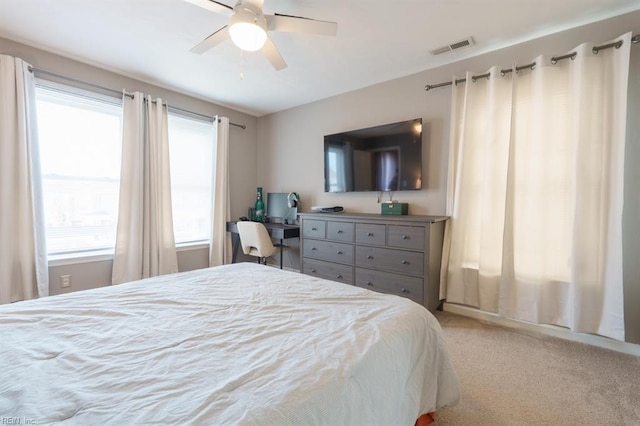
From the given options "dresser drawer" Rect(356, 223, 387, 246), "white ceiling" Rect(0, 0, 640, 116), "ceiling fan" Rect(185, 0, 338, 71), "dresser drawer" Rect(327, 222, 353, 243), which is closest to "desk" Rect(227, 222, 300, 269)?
"dresser drawer" Rect(327, 222, 353, 243)

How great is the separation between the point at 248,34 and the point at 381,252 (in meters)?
2.13

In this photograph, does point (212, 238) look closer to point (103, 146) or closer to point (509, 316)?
point (103, 146)

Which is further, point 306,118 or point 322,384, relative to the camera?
point 306,118

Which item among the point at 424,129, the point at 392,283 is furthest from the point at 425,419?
the point at 424,129

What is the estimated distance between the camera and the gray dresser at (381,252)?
258cm

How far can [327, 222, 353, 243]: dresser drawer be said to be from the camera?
3039mm

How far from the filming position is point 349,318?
1161mm

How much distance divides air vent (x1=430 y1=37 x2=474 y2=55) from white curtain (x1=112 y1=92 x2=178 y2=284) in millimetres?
3087

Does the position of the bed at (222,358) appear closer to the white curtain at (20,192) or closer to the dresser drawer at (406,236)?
the dresser drawer at (406,236)

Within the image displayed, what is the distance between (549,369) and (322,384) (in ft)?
6.60

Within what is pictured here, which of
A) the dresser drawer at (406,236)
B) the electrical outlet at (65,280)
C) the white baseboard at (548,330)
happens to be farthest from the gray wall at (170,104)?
the white baseboard at (548,330)

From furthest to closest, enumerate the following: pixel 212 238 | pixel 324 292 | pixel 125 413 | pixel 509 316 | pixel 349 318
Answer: pixel 212 238 < pixel 509 316 < pixel 324 292 < pixel 349 318 < pixel 125 413

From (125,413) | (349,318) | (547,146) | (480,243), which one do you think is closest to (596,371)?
(480,243)

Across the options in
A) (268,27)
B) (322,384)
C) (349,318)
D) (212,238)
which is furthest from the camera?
(212,238)
